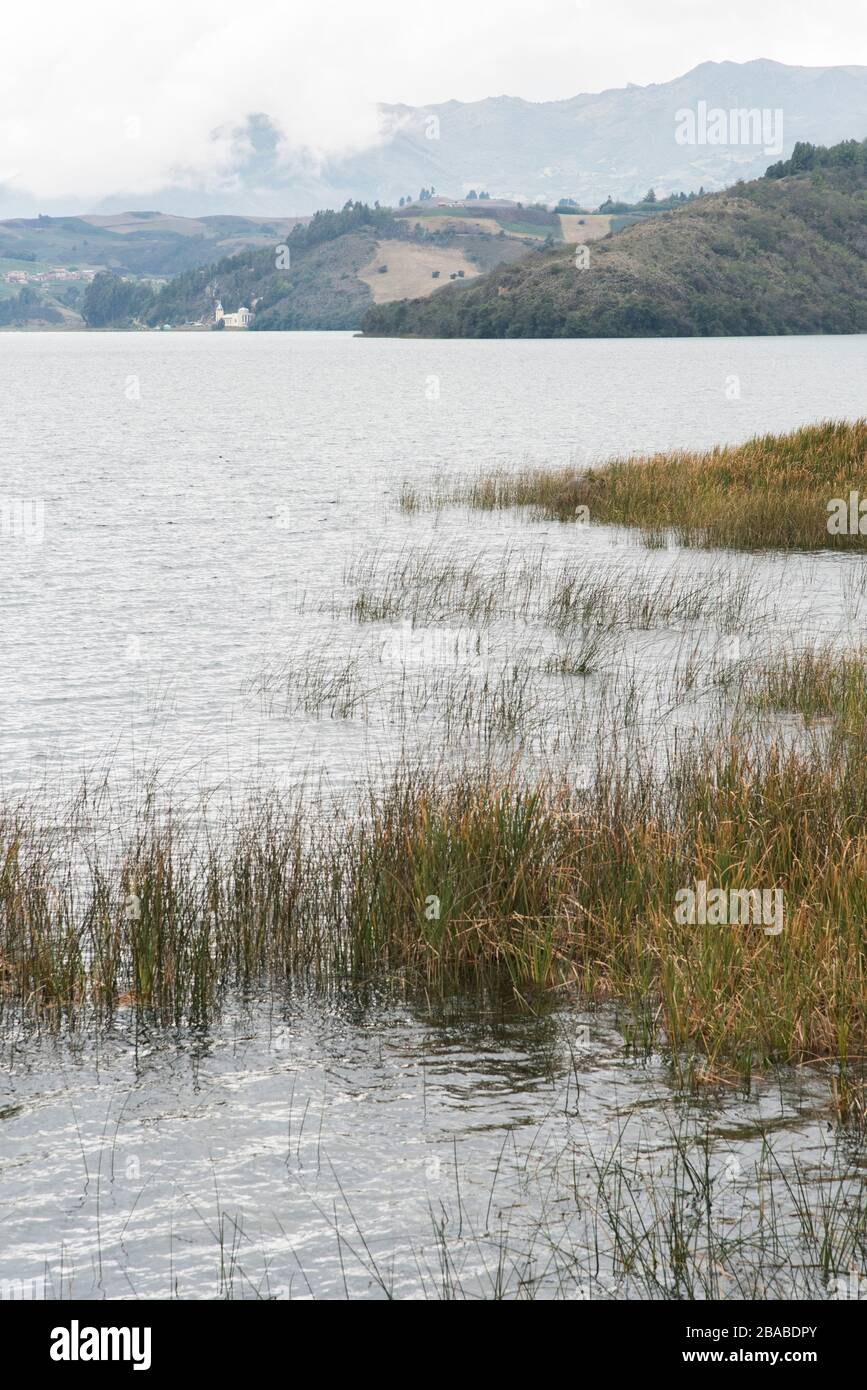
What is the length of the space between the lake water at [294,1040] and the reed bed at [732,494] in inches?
33.0

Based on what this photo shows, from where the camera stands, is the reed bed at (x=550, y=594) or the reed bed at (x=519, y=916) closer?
the reed bed at (x=519, y=916)

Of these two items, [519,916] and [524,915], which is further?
[524,915]

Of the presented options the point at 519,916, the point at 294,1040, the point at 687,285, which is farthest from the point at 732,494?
the point at 687,285

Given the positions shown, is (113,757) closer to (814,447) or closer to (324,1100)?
(324,1100)

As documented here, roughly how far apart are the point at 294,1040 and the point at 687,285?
17686 cm

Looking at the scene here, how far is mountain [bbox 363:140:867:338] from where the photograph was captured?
563 feet

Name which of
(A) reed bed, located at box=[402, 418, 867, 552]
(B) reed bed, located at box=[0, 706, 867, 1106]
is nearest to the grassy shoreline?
(B) reed bed, located at box=[0, 706, 867, 1106]

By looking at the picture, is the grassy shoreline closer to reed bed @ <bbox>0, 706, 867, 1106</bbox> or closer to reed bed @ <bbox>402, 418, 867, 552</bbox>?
reed bed @ <bbox>0, 706, 867, 1106</bbox>

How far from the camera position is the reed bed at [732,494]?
1008 inches

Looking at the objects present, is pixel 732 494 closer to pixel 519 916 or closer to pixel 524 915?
pixel 524 915

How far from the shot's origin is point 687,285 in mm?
172750

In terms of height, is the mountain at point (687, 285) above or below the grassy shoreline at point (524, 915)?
above

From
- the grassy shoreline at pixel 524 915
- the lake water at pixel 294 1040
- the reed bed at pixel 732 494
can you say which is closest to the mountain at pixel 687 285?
the lake water at pixel 294 1040

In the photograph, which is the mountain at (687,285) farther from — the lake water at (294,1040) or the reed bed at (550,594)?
the reed bed at (550,594)
